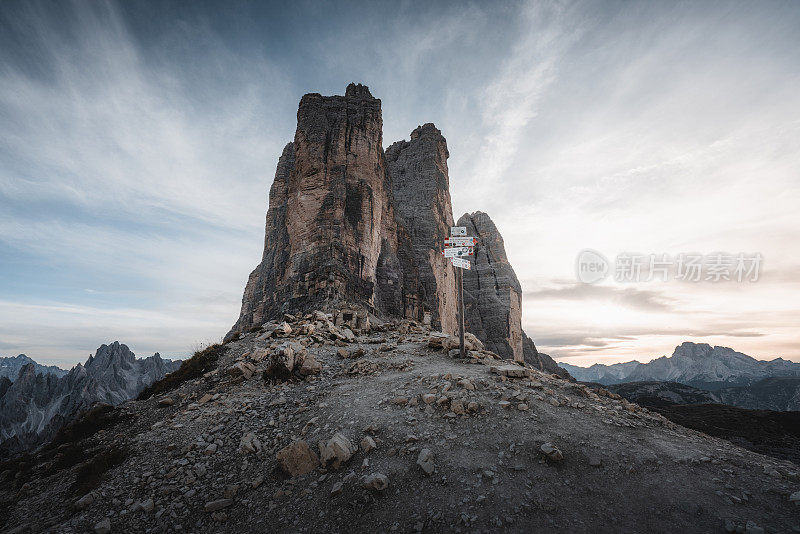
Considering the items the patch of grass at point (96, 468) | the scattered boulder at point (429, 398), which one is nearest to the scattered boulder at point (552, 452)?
the scattered boulder at point (429, 398)

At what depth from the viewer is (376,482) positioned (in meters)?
5.24

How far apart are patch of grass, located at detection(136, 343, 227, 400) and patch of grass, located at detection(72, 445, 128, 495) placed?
13.8ft

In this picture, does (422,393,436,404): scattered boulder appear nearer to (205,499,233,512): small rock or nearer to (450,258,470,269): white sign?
(205,499,233,512): small rock

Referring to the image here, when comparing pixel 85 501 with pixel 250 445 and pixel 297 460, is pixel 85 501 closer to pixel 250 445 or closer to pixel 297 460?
pixel 250 445

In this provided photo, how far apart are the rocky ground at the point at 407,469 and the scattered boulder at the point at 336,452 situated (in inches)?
1.1

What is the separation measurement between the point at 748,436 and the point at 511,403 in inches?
1891

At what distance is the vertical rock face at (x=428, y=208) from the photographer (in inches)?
1542

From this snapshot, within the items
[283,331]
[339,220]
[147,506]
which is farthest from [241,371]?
[339,220]

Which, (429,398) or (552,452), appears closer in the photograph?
(552,452)

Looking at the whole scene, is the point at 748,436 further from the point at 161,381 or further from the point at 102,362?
the point at 102,362

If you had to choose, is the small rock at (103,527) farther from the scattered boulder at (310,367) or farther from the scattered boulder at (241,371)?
the scattered boulder at (310,367)

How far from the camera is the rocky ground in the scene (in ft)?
15.3

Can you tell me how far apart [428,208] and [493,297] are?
23.8 metres

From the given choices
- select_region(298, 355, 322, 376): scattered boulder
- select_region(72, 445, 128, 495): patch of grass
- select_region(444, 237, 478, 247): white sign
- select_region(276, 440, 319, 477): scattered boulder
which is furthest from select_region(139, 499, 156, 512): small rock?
select_region(444, 237, 478, 247): white sign
